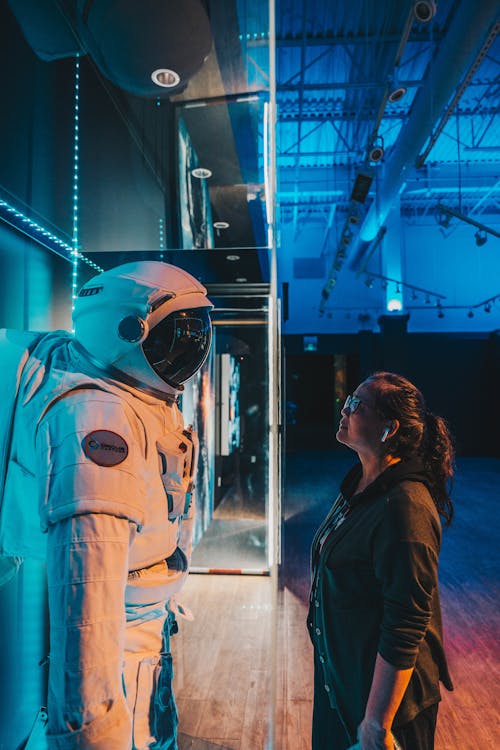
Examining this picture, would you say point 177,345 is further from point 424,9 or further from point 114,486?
point 424,9

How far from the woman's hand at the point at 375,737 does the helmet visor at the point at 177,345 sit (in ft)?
3.29

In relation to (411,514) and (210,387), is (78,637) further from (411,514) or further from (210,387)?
(210,387)

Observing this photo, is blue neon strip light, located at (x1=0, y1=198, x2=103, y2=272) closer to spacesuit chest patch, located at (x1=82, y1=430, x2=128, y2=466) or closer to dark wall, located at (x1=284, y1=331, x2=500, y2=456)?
spacesuit chest patch, located at (x1=82, y1=430, x2=128, y2=466)

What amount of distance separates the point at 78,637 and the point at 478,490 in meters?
8.57

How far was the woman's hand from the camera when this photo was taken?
3.52ft

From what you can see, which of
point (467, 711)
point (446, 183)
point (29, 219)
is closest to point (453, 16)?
point (446, 183)

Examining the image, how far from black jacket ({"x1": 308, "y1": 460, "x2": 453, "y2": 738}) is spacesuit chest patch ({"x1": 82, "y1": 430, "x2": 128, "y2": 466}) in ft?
2.31

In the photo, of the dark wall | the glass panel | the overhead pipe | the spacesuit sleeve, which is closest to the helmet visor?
the spacesuit sleeve

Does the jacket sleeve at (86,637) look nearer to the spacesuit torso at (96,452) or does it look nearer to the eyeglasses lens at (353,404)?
the spacesuit torso at (96,452)

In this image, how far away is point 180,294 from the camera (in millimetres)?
1099

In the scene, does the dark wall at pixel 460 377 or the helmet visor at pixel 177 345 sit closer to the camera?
the helmet visor at pixel 177 345

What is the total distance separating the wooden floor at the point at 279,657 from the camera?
2.17 m

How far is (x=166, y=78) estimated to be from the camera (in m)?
1.50

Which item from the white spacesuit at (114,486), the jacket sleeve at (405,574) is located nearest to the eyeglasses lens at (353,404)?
the jacket sleeve at (405,574)
